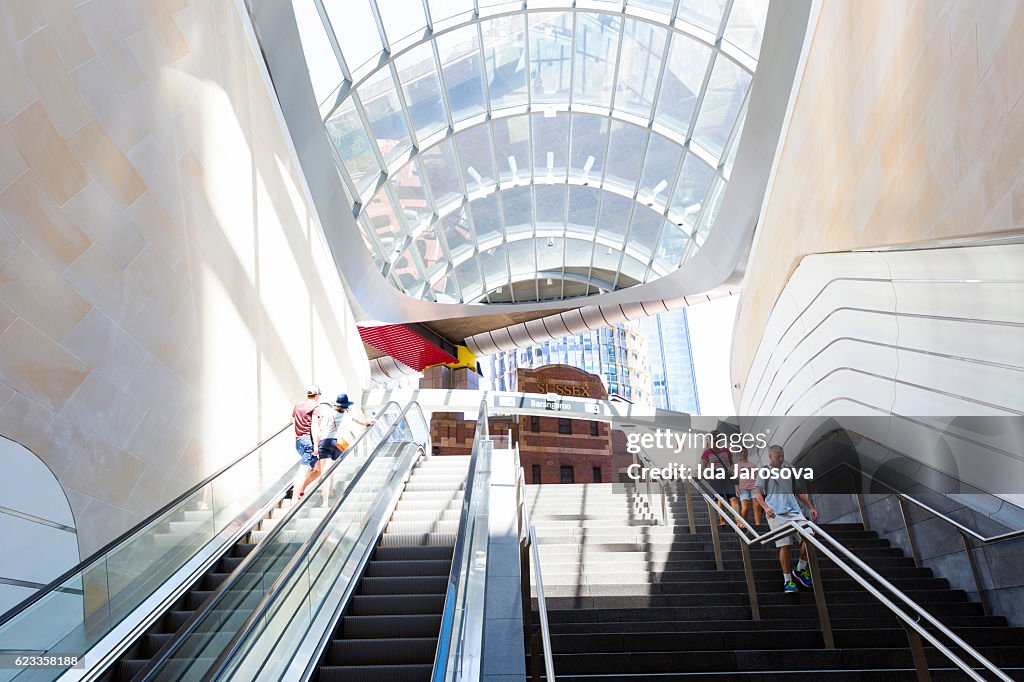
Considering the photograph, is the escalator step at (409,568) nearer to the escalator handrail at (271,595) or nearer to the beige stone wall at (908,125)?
the escalator handrail at (271,595)

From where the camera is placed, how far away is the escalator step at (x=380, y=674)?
432cm

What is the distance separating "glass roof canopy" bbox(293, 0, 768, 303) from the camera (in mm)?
13578

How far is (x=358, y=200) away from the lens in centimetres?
1703

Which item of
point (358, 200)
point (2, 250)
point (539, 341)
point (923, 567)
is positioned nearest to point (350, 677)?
point (2, 250)

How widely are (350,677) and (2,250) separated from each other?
11.5 feet

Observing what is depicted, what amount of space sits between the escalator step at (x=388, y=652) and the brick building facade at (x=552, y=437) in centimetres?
2603

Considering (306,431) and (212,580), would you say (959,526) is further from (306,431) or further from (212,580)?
(306,431)

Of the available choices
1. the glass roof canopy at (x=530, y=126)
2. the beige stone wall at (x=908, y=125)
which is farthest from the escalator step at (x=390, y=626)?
the glass roof canopy at (x=530, y=126)

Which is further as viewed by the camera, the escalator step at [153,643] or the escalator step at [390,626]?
the escalator step at [390,626]

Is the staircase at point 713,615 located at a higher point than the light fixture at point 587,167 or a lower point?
lower

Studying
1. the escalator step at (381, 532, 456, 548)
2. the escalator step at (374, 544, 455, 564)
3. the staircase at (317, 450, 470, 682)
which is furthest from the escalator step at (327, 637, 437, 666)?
the escalator step at (381, 532, 456, 548)

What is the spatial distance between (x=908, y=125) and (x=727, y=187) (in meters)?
9.04

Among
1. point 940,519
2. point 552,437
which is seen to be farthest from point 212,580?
point 552,437

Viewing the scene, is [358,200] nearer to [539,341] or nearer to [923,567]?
[539,341]
